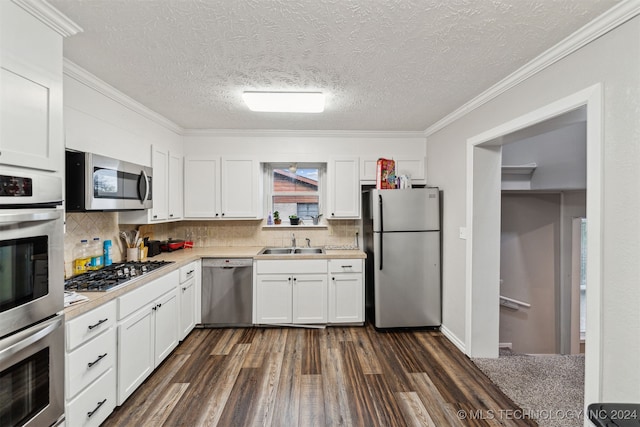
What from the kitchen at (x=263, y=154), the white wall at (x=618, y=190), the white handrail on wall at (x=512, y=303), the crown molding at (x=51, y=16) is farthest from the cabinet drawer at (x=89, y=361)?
the white handrail on wall at (x=512, y=303)

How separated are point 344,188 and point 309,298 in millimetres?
1428

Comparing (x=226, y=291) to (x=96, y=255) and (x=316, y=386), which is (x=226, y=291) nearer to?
(x=96, y=255)

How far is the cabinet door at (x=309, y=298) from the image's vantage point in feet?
11.0

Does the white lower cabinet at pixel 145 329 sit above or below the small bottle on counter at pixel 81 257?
below

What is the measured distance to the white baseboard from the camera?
2.86 m

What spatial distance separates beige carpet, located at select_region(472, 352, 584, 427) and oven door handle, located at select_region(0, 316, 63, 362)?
9.59 feet

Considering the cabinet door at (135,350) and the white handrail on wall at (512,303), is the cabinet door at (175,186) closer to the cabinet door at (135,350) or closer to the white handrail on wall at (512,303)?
the cabinet door at (135,350)

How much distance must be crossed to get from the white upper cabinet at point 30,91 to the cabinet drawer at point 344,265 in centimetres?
254

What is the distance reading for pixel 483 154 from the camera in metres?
2.68

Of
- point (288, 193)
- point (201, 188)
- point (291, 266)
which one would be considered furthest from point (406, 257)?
point (201, 188)

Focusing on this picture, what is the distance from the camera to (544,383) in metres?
2.29

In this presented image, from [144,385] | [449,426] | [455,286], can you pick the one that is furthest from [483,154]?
[144,385]

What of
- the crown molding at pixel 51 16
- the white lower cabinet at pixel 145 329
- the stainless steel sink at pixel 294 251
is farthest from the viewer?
the stainless steel sink at pixel 294 251

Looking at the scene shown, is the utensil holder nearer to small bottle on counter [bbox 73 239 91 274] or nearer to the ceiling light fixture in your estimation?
small bottle on counter [bbox 73 239 91 274]
